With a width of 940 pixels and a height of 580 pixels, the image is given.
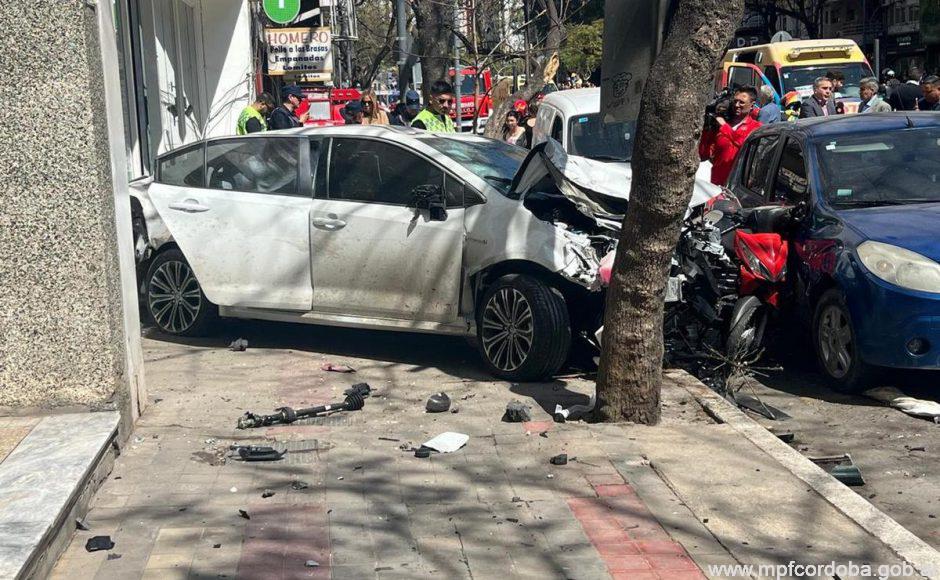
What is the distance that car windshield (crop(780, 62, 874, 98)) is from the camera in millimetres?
23594

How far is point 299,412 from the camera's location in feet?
21.0

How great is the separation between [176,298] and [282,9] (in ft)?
30.7

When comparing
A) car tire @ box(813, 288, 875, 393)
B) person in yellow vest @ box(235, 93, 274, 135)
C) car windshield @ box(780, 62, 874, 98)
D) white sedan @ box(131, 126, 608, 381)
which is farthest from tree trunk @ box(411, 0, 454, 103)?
car tire @ box(813, 288, 875, 393)

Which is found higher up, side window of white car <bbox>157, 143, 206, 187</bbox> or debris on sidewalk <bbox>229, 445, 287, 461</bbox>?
side window of white car <bbox>157, 143, 206, 187</bbox>

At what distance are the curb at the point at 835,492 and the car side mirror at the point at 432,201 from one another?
2.11 meters

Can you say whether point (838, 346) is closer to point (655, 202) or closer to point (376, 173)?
point (655, 202)

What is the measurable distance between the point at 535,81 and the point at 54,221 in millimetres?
11756

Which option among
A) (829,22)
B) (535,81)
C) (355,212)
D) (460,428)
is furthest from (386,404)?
(829,22)

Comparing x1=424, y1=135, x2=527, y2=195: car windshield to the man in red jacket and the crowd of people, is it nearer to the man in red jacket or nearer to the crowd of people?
the crowd of people

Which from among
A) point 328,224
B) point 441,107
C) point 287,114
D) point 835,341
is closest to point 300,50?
point 287,114

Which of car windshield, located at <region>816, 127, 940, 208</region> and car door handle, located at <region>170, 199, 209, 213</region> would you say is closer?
car windshield, located at <region>816, 127, 940, 208</region>

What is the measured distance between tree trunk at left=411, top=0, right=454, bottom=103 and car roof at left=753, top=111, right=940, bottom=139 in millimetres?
10128

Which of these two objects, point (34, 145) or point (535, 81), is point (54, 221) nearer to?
point (34, 145)

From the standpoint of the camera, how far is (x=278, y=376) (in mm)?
7574
